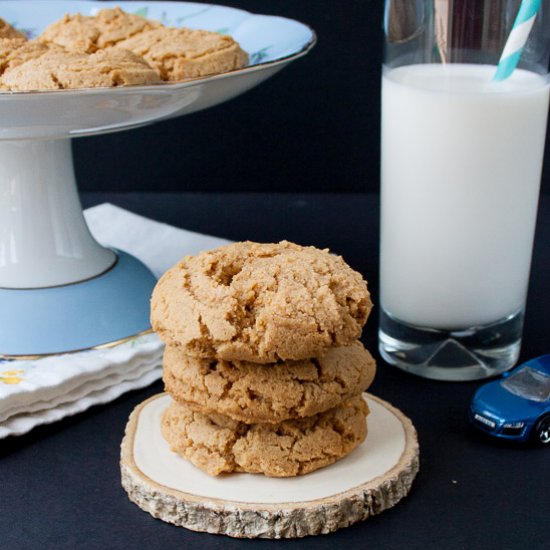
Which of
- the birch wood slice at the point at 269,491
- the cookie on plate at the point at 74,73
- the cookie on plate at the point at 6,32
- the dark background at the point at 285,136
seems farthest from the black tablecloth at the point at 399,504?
the dark background at the point at 285,136

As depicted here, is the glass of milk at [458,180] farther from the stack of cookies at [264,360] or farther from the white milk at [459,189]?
the stack of cookies at [264,360]

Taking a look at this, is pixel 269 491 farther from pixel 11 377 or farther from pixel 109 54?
pixel 109 54

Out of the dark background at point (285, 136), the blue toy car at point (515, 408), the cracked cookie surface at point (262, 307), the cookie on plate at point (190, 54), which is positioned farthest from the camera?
the dark background at point (285, 136)

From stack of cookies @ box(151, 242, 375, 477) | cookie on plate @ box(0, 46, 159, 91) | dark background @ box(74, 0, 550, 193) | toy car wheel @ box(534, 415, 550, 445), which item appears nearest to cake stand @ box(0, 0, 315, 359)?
cookie on plate @ box(0, 46, 159, 91)

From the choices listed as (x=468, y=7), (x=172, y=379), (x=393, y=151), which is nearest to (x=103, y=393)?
(x=172, y=379)

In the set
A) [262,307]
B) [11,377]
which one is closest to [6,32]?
[11,377]

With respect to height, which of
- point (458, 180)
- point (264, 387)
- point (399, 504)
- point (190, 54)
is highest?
point (190, 54)

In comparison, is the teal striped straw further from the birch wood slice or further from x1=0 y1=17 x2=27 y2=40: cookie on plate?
x1=0 y1=17 x2=27 y2=40: cookie on plate
